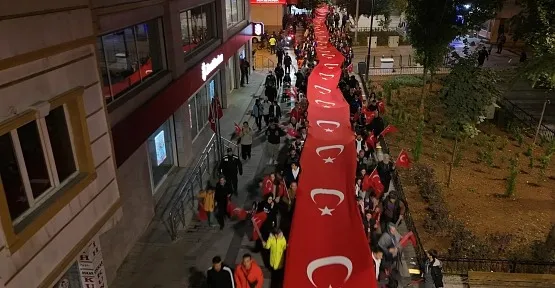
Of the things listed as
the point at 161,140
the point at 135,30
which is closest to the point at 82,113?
the point at 135,30

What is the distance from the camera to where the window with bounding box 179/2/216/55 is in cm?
1638

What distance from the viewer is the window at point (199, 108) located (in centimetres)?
1783

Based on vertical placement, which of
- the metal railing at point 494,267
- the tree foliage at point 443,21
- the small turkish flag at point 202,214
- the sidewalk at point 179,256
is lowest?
the metal railing at point 494,267

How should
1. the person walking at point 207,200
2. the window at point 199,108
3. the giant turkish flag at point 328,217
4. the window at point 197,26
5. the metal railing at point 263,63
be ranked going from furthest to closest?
the metal railing at point 263,63 < the window at point 199,108 < the window at point 197,26 < the person walking at point 207,200 < the giant turkish flag at point 328,217

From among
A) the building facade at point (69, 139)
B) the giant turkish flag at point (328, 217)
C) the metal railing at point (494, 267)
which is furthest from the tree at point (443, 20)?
the building facade at point (69, 139)

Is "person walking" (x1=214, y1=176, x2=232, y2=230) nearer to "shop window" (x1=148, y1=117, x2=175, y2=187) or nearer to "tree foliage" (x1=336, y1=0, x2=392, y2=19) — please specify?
"shop window" (x1=148, y1=117, x2=175, y2=187)

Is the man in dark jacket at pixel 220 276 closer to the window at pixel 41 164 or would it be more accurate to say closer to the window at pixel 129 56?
the window at pixel 41 164

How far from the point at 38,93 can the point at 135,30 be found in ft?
22.3

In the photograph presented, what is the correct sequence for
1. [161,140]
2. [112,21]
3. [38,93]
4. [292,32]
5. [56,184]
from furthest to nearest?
[292,32], [161,140], [112,21], [56,184], [38,93]

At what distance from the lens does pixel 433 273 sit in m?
9.27

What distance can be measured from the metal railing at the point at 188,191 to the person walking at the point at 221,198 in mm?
1022

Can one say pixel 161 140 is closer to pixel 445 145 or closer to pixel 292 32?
pixel 445 145

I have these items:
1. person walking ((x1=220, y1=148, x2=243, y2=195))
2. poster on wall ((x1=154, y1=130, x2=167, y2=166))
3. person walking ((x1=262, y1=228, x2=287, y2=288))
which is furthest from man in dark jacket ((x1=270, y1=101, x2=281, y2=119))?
person walking ((x1=262, y1=228, x2=287, y2=288))

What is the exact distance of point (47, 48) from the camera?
583cm
